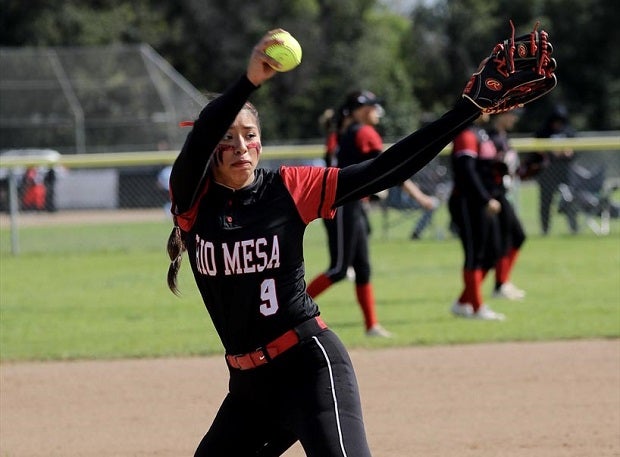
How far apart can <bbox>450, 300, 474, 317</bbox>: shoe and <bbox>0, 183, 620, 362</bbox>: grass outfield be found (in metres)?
0.18

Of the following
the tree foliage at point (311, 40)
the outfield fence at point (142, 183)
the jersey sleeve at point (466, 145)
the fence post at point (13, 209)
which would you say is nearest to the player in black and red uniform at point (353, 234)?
the jersey sleeve at point (466, 145)

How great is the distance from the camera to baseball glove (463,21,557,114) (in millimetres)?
3477

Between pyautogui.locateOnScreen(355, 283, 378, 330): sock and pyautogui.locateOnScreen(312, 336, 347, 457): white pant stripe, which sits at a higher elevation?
pyautogui.locateOnScreen(312, 336, 347, 457): white pant stripe

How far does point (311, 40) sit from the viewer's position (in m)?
44.7

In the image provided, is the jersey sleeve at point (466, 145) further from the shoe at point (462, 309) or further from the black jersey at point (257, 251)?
the black jersey at point (257, 251)

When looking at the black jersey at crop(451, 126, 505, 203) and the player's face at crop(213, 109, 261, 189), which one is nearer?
the player's face at crop(213, 109, 261, 189)

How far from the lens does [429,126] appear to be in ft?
11.5

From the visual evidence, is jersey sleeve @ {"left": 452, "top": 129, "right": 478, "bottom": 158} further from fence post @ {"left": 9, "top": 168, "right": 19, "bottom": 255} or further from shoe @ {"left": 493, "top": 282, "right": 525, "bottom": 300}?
fence post @ {"left": 9, "top": 168, "right": 19, "bottom": 255}

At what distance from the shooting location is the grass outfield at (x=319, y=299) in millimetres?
8820

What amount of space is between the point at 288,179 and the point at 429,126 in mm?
524

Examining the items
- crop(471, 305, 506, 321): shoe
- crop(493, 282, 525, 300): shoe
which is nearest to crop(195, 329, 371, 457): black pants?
crop(471, 305, 506, 321): shoe

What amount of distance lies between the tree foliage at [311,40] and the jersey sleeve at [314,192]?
37415mm

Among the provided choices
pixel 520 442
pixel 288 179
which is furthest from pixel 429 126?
pixel 520 442

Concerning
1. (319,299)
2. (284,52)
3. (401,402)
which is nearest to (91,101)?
(319,299)
